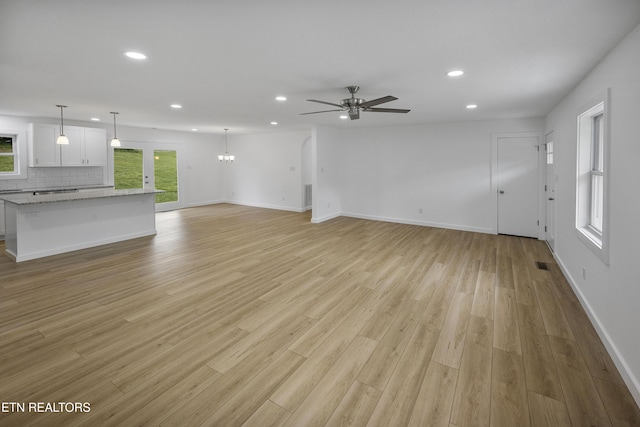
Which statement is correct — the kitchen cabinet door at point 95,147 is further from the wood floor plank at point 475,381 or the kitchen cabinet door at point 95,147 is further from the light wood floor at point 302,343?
the wood floor plank at point 475,381

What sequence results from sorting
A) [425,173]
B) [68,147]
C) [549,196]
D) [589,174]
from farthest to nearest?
[425,173] < [68,147] < [549,196] < [589,174]

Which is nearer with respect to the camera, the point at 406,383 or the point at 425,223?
the point at 406,383

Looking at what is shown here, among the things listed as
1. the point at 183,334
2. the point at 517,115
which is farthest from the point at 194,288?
the point at 517,115

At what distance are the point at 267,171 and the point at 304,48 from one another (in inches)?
301

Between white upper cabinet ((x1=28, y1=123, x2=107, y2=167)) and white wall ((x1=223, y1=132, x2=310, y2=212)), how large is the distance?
411cm

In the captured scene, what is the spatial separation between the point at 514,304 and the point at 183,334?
11.1 feet

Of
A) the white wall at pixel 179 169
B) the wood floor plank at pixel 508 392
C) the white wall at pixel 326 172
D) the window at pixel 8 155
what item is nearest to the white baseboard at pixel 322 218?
the white wall at pixel 326 172

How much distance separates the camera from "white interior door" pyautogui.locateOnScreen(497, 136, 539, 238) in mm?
6168

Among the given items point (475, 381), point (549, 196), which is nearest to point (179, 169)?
point (549, 196)

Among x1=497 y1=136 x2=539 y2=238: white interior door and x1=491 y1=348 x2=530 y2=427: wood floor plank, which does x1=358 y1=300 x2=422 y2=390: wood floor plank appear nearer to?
x1=491 y1=348 x2=530 y2=427: wood floor plank

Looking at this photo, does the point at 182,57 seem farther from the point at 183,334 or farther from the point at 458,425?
the point at 458,425

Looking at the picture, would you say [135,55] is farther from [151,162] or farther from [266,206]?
[266,206]

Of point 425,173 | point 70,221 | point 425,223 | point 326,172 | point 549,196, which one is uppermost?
point 326,172

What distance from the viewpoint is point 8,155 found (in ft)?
21.1
